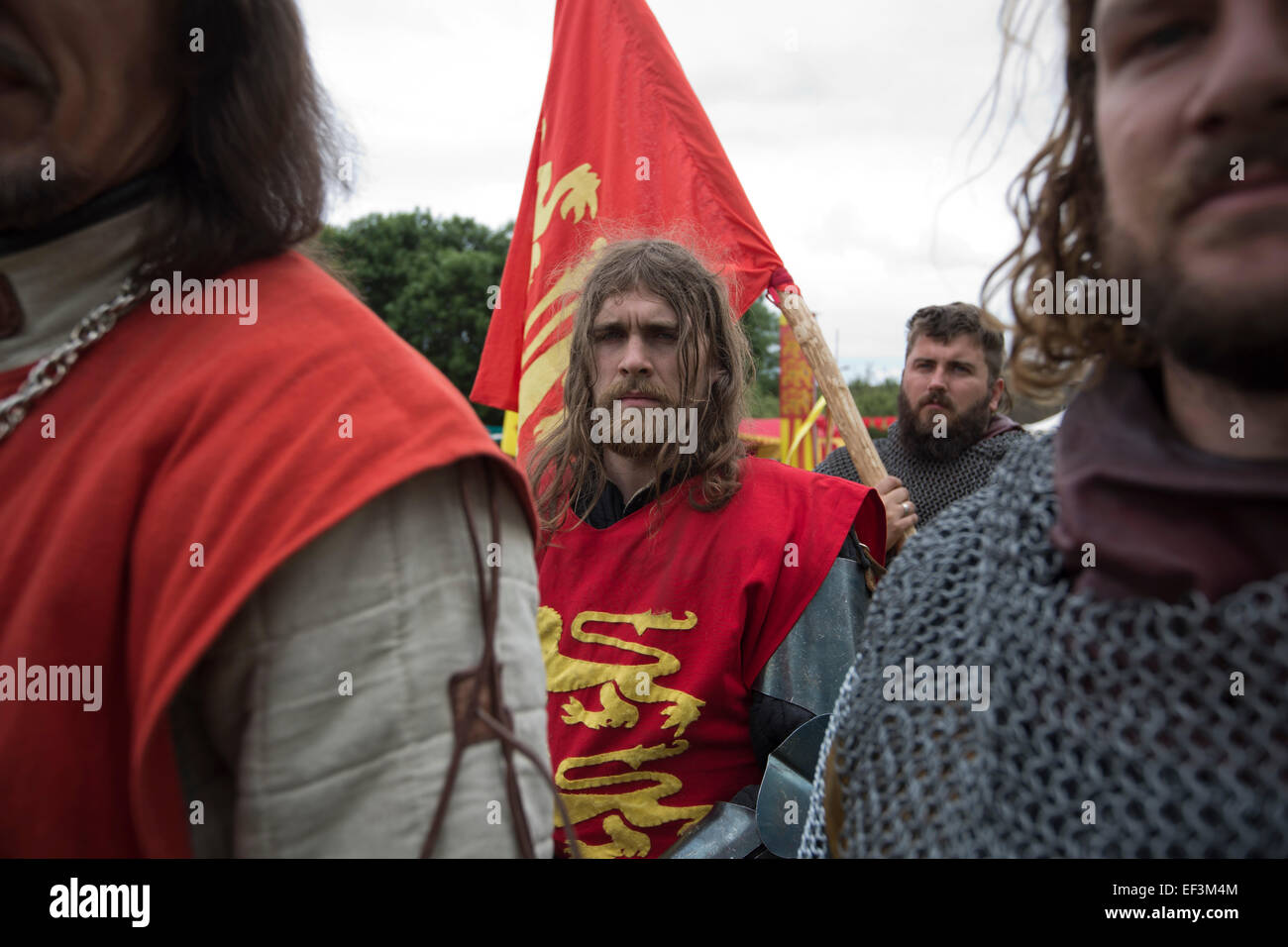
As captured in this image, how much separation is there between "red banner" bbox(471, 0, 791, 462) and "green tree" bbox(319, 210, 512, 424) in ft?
87.5

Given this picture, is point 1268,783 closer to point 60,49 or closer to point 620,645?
point 60,49

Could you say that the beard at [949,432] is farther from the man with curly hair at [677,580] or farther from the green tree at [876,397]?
the green tree at [876,397]

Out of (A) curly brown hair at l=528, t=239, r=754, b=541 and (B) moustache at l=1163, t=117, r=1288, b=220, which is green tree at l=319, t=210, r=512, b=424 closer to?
(A) curly brown hair at l=528, t=239, r=754, b=541

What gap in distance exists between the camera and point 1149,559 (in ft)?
3.22

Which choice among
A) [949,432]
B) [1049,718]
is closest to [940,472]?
[949,432]

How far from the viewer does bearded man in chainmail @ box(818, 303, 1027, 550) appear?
4.65 meters

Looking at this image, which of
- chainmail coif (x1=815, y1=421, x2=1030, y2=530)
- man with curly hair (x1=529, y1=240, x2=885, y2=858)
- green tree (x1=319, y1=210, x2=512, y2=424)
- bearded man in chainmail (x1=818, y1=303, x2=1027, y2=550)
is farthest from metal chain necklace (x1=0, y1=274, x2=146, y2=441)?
green tree (x1=319, y1=210, x2=512, y2=424)

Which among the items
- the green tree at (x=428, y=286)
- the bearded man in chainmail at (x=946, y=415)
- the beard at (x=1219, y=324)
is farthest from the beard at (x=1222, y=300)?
the green tree at (x=428, y=286)

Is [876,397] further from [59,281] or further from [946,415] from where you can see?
[59,281]

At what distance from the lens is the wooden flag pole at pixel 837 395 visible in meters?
3.27

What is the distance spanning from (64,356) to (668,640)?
1.74 m

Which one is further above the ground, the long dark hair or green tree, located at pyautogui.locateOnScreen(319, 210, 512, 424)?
green tree, located at pyautogui.locateOnScreen(319, 210, 512, 424)

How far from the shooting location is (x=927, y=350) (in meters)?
4.92

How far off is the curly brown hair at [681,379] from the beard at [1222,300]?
185 centimetres
